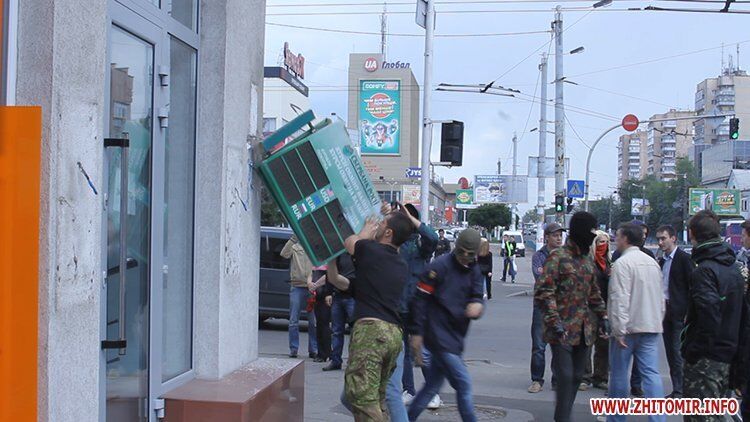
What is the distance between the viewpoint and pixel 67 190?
366cm

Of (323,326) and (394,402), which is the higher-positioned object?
(394,402)

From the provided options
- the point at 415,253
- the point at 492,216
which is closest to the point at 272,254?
the point at 415,253

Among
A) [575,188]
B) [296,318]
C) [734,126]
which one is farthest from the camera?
[575,188]

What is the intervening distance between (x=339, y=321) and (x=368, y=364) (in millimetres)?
5835

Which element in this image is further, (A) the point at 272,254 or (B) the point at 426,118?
(B) the point at 426,118

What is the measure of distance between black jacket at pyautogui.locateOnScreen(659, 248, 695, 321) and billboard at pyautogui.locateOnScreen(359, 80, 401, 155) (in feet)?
261

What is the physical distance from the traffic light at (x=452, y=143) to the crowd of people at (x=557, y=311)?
998cm

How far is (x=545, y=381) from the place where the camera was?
1039 centimetres

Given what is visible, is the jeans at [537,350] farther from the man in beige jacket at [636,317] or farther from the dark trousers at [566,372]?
the dark trousers at [566,372]

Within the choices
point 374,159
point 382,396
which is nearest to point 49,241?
point 382,396

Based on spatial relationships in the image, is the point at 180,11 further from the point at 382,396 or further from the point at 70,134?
the point at 382,396

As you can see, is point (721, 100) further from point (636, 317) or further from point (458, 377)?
point (458, 377)

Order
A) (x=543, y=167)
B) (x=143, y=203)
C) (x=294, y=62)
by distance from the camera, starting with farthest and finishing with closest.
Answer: (x=294, y=62) < (x=543, y=167) < (x=143, y=203)

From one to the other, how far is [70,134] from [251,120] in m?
2.24
